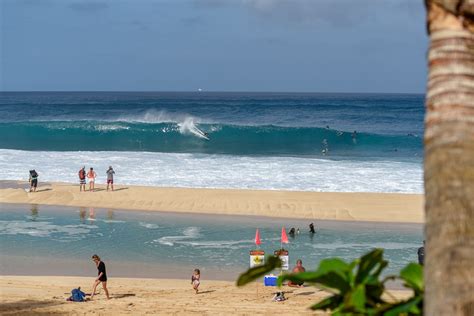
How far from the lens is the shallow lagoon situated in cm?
1594

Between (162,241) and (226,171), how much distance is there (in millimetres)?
13808

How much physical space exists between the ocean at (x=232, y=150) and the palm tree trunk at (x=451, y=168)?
80.2 feet

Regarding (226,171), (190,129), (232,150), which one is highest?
(190,129)

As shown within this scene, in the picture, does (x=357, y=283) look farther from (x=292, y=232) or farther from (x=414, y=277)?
(x=292, y=232)

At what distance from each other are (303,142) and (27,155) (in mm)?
20235

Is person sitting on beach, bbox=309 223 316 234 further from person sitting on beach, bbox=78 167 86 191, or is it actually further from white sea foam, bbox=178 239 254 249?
person sitting on beach, bbox=78 167 86 191

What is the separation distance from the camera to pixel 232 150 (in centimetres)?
4606

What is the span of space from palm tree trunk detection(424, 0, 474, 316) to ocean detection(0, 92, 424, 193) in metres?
24.4

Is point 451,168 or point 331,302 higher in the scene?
point 451,168

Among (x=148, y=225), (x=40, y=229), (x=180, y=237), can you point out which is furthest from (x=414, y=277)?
(x=148, y=225)

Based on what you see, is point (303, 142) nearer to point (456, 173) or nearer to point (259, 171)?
point (259, 171)

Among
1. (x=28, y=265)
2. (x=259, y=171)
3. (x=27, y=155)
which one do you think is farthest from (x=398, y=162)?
(x=28, y=265)

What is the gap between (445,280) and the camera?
221 centimetres

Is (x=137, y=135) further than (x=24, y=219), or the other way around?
(x=137, y=135)
